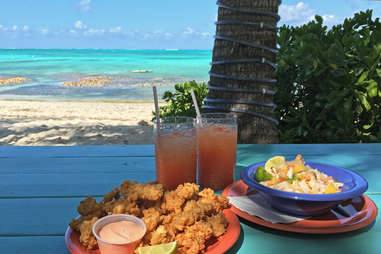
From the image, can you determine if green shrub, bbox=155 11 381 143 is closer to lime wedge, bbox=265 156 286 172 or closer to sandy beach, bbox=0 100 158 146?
lime wedge, bbox=265 156 286 172

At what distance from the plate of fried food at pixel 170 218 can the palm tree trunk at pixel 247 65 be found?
59.8 inches

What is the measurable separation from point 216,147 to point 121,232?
51cm

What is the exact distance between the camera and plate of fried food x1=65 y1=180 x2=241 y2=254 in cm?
81

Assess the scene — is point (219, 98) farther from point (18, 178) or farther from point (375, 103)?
point (375, 103)

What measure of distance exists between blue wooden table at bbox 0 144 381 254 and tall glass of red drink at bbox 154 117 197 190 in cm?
23

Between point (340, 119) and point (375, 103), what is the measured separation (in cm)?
40

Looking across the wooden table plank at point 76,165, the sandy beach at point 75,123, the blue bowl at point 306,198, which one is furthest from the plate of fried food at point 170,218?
the sandy beach at point 75,123

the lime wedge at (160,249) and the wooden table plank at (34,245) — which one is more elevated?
the lime wedge at (160,249)

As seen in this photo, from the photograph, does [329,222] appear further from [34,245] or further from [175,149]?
[34,245]

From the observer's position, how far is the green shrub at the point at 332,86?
11.0ft

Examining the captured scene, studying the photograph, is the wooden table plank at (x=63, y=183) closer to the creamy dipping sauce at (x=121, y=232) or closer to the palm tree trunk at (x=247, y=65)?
the creamy dipping sauce at (x=121, y=232)

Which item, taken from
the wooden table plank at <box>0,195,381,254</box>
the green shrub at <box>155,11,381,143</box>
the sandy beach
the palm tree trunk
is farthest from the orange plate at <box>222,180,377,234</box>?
the sandy beach

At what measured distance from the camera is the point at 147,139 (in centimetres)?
659

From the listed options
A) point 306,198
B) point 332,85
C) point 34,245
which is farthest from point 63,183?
point 332,85
